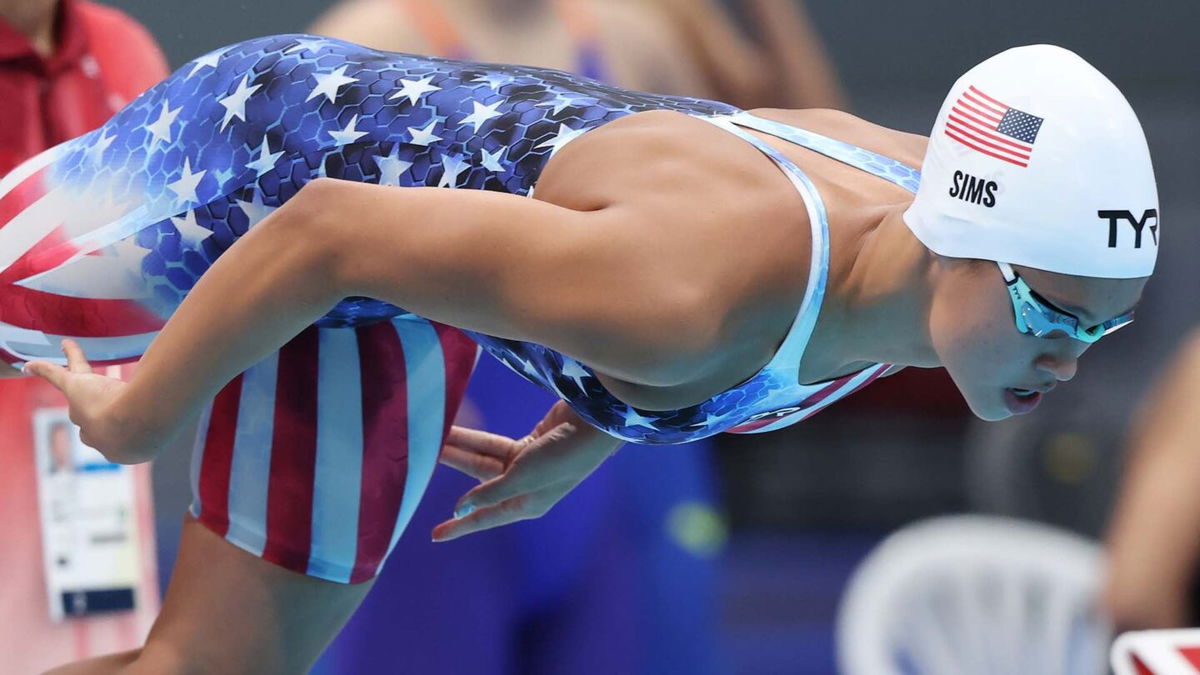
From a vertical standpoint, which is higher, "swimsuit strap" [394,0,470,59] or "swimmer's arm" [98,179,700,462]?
"swimmer's arm" [98,179,700,462]

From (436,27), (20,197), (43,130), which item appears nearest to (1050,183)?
(20,197)

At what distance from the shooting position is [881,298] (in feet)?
4.98

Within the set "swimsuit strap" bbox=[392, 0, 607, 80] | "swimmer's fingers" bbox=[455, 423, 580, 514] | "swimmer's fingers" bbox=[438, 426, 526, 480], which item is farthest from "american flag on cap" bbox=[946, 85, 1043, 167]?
"swimsuit strap" bbox=[392, 0, 607, 80]

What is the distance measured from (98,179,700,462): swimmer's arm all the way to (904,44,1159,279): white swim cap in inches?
10.3

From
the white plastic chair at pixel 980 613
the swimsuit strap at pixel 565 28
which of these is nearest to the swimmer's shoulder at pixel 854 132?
the swimsuit strap at pixel 565 28

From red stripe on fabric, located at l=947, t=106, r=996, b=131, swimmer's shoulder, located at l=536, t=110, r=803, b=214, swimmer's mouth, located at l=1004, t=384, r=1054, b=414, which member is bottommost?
swimmer's mouth, located at l=1004, t=384, r=1054, b=414

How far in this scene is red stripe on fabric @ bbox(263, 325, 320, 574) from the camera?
186 centimetres

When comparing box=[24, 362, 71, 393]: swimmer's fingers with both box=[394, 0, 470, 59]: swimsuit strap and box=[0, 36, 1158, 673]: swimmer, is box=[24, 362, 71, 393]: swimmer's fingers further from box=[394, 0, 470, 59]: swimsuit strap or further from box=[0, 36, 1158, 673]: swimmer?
box=[394, 0, 470, 59]: swimsuit strap

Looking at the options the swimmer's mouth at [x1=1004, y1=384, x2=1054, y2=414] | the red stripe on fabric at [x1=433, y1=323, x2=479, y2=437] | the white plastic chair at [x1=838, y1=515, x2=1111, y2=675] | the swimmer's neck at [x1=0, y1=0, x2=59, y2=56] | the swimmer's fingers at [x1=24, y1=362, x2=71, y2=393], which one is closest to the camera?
the swimmer's mouth at [x1=1004, y1=384, x2=1054, y2=414]

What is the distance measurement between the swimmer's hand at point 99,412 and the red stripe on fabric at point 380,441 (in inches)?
12.9

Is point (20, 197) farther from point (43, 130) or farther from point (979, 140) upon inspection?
point (979, 140)

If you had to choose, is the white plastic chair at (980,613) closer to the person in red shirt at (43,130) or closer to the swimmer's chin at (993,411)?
the person in red shirt at (43,130)

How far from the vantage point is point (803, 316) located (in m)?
1.52

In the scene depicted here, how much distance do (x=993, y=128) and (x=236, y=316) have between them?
681 millimetres
